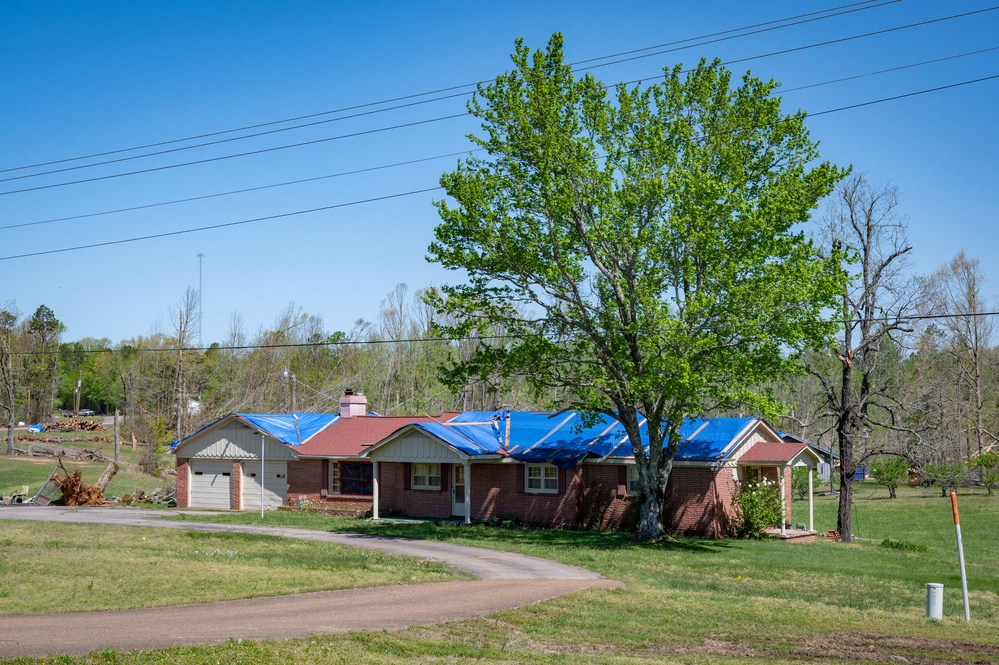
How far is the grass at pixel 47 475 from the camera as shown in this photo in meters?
52.1

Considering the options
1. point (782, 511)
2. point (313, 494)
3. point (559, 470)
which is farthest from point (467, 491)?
point (782, 511)

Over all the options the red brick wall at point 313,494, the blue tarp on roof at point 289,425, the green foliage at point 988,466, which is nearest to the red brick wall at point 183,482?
the blue tarp on roof at point 289,425

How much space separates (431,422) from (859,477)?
56235 mm

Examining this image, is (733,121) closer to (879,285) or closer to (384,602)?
(879,285)

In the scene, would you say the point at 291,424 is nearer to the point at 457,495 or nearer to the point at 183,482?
the point at 183,482

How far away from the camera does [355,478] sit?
41.1 metres

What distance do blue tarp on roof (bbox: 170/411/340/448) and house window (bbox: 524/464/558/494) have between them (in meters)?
11.3

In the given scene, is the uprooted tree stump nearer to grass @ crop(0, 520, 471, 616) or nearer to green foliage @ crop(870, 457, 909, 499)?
grass @ crop(0, 520, 471, 616)

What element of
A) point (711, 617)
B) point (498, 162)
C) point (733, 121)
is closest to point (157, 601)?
point (711, 617)

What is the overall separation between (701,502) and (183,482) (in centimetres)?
2391

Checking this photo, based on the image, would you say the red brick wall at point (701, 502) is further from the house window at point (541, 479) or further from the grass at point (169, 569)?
the grass at point (169, 569)

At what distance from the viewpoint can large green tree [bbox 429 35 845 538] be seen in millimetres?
27719

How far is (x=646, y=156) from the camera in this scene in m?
29.9

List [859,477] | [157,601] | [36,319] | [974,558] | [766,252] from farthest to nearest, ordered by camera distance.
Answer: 1. [36,319]
2. [859,477]
3. [974,558]
4. [766,252]
5. [157,601]
